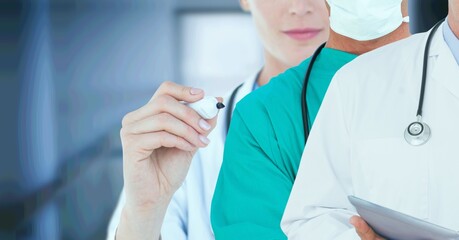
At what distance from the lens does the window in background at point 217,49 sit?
8.16ft

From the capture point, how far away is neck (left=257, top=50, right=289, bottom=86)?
156 centimetres

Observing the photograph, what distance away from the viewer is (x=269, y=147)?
124 centimetres

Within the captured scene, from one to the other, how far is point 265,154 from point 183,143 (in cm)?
17

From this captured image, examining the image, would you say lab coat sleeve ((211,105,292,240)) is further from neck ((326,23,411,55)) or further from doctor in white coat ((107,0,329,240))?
neck ((326,23,411,55))

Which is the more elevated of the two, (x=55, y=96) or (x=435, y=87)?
(x=435, y=87)

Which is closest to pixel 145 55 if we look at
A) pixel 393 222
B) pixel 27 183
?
pixel 27 183

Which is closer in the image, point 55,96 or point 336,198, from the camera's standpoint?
point 336,198

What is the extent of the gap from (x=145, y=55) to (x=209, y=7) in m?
0.40

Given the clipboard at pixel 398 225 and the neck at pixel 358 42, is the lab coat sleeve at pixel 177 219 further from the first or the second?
the clipboard at pixel 398 225

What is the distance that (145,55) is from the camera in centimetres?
290

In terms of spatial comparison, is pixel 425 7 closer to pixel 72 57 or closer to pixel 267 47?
pixel 267 47

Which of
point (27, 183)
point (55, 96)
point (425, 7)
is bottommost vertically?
point (27, 183)

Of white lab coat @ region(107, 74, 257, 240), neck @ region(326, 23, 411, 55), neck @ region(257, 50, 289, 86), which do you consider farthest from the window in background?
neck @ region(326, 23, 411, 55)

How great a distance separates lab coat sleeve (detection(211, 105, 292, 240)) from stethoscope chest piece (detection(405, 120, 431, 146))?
236 millimetres
